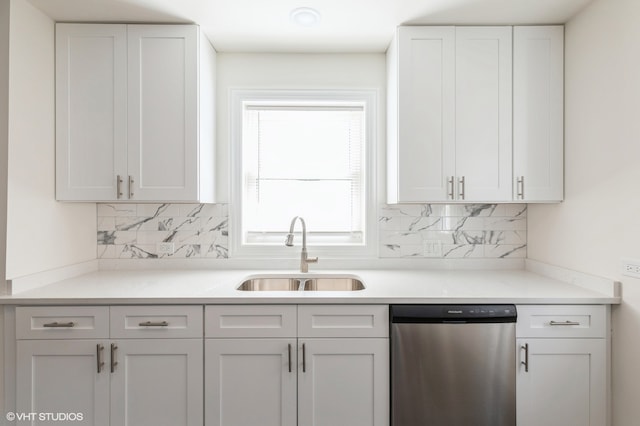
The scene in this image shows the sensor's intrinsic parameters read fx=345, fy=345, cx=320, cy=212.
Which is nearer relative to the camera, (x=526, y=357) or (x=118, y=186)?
(x=526, y=357)

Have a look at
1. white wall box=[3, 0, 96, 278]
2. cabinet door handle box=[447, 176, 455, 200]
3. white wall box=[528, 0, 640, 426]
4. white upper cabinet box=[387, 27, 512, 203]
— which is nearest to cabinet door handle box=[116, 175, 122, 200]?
white wall box=[3, 0, 96, 278]

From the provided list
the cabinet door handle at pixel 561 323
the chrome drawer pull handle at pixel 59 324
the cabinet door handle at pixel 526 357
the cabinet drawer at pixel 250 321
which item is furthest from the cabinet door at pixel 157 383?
the cabinet door handle at pixel 561 323

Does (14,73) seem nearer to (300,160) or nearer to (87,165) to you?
(87,165)

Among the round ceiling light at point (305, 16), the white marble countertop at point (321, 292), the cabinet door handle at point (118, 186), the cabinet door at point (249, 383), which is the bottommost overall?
the cabinet door at point (249, 383)

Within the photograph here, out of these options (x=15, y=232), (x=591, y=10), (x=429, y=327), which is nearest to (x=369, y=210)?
(x=429, y=327)

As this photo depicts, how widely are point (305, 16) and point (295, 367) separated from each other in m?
1.85

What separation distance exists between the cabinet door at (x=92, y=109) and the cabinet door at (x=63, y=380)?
806 millimetres

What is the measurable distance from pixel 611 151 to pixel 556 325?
0.88 m

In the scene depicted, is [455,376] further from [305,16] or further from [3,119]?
[3,119]

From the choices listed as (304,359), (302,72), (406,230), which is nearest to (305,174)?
(302,72)

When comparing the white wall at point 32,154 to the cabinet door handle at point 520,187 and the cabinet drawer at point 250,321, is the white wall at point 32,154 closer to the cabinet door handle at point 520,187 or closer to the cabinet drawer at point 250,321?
the cabinet drawer at point 250,321

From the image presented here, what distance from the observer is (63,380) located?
1.64 m

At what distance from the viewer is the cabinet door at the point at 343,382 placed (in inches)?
65.3

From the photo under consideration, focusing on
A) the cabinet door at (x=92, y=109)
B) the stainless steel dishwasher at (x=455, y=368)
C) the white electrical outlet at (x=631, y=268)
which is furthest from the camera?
the cabinet door at (x=92, y=109)
